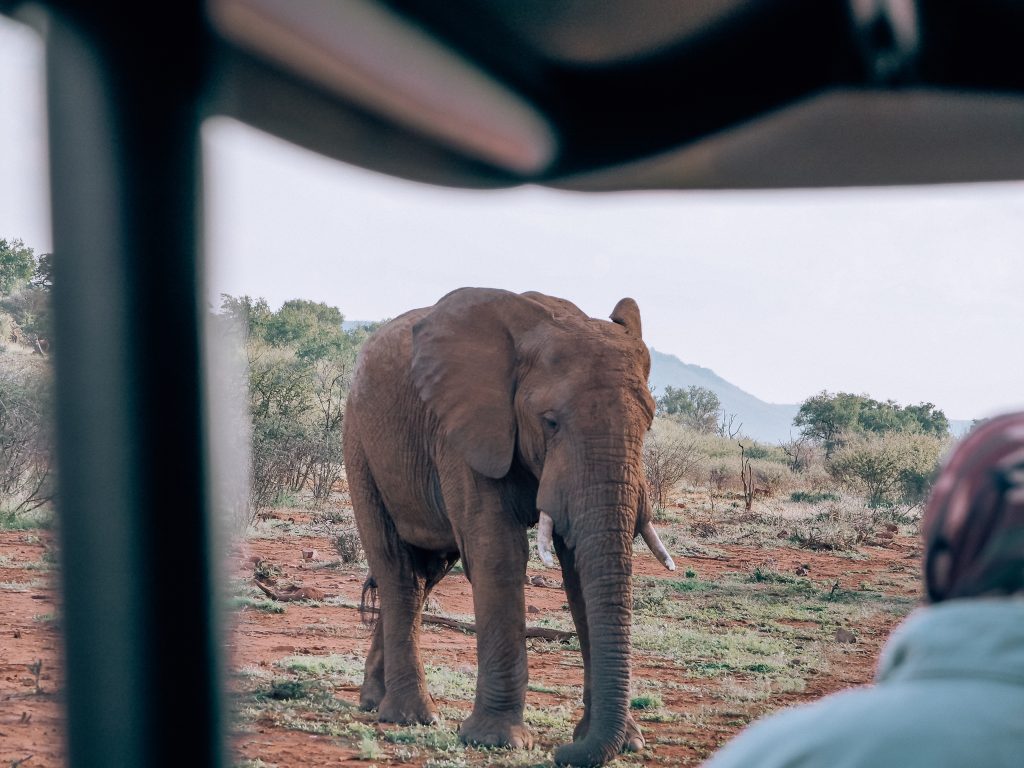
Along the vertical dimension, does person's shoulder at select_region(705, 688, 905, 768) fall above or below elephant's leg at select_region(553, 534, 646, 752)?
above

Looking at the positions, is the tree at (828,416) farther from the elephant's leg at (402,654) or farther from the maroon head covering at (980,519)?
the maroon head covering at (980,519)

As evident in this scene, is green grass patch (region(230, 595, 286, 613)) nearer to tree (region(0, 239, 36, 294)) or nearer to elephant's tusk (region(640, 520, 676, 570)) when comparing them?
elephant's tusk (region(640, 520, 676, 570))

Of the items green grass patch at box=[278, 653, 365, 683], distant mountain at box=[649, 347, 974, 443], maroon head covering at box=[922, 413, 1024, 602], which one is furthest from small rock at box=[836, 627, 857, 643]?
distant mountain at box=[649, 347, 974, 443]

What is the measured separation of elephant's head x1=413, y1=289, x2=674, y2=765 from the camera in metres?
3.96

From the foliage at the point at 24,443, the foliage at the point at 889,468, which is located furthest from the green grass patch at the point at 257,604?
the foliage at the point at 889,468

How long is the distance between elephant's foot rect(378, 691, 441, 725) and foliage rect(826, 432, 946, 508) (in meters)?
10.8

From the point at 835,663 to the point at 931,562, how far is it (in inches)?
291

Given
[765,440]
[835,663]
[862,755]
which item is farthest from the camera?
[765,440]

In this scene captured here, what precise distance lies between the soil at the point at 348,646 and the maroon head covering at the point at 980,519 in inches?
138

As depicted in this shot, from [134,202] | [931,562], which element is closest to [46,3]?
[134,202]

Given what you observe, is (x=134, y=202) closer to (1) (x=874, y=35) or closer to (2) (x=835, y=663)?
(1) (x=874, y=35)

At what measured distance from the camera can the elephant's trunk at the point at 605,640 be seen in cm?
388

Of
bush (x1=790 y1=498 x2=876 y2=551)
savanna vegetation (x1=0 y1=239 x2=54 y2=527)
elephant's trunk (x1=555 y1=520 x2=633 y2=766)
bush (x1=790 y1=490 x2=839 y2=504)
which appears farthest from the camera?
bush (x1=790 y1=490 x2=839 y2=504)

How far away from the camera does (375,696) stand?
5246 millimetres
